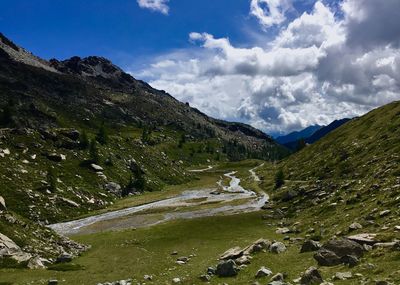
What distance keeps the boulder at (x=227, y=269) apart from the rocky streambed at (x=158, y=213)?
54910 millimetres

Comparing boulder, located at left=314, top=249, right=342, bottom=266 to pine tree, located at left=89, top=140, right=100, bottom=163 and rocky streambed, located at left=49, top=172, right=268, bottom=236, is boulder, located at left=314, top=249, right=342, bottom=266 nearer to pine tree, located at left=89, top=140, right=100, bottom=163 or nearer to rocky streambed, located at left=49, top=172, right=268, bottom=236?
rocky streambed, located at left=49, top=172, right=268, bottom=236

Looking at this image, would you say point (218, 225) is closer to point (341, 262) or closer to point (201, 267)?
point (201, 267)

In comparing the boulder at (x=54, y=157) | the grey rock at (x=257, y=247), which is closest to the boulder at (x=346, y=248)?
the grey rock at (x=257, y=247)

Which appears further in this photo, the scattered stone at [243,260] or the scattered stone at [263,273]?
the scattered stone at [243,260]

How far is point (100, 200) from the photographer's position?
127562 millimetres

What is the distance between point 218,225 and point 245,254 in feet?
138

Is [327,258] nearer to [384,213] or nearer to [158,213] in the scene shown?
[384,213]

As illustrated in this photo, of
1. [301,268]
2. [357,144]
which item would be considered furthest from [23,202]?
[357,144]

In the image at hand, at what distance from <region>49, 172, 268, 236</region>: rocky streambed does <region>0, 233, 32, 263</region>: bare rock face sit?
33800 millimetres

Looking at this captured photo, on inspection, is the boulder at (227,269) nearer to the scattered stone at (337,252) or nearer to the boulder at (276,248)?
the scattered stone at (337,252)

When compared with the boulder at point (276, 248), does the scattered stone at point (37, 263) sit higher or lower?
higher

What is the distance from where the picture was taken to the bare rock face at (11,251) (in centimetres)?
4753

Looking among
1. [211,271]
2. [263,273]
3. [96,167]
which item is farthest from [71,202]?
[263,273]

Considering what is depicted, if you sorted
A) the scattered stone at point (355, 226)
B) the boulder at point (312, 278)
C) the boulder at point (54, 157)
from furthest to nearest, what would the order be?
1. the boulder at point (54, 157)
2. the scattered stone at point (355, 226)
3. the boulder at point (312, 278)
